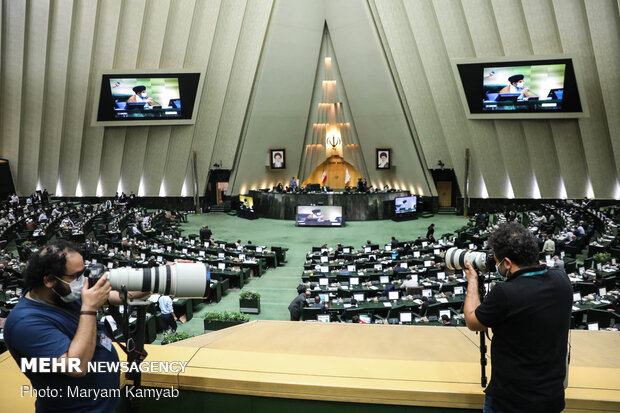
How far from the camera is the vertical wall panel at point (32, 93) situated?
74.3ft

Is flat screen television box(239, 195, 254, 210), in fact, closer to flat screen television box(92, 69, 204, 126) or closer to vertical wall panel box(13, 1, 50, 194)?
flat screen television box(92, 69, 204, 126)

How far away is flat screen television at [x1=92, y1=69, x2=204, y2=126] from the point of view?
23.6 meters

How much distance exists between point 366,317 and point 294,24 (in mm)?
20176

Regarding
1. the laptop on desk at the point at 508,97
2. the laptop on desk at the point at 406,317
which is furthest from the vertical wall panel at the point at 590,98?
the laptop on desk at the point at 406,317

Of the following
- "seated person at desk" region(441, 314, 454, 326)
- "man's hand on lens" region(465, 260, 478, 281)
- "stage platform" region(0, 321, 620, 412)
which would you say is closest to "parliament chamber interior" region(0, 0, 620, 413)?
"seated person at desk" region(441, 314, 454, 326)

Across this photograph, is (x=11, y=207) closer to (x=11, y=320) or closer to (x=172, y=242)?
(x=172, y=242)

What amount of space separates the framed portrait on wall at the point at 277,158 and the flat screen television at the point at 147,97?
16.8ft

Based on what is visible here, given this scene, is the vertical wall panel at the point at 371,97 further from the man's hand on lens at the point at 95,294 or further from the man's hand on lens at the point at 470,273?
the man's hand on lens at the point at 95,294

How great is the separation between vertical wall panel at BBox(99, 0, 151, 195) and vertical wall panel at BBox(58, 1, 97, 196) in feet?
4.40

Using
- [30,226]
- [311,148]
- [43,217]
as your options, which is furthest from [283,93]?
[30,226]

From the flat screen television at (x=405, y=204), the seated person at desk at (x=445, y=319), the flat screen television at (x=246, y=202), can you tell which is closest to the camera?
the seated person at desk at (x=445, y=319)

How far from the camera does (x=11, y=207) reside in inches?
877

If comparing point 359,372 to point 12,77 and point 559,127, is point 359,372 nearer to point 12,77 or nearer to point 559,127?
point 559,127

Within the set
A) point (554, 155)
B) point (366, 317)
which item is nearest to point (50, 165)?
point (366, 317)
